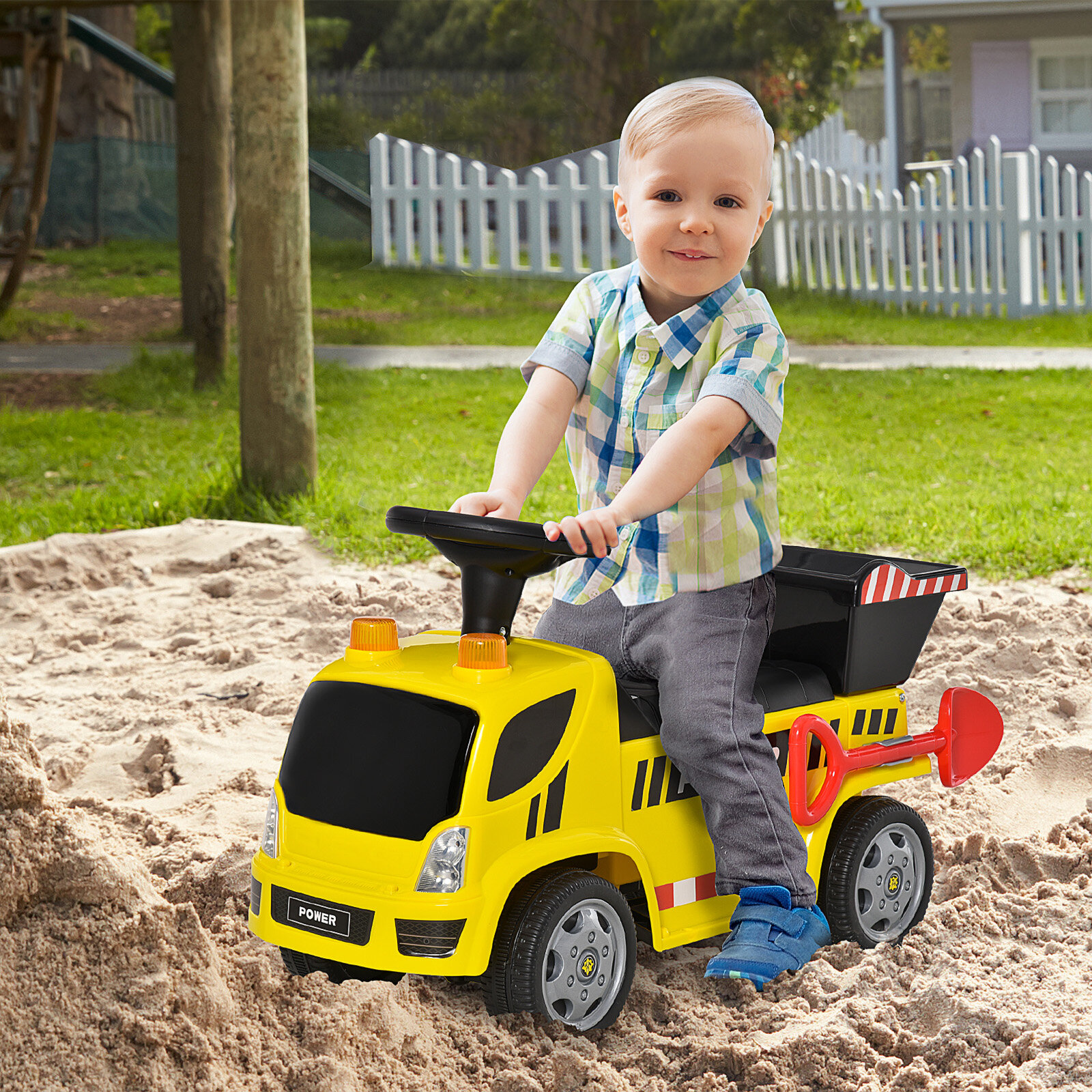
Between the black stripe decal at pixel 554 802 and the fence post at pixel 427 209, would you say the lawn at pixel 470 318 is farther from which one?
the black stripe decal at pixel 554 802

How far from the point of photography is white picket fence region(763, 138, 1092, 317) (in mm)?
10328

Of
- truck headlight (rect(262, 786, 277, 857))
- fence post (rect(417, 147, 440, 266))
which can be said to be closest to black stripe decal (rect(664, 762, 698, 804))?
truck headlight (rect(262, 786, 277, 857))

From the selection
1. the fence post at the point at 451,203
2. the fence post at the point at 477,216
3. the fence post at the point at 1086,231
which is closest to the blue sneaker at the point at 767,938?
the fence post at the point at 451,203

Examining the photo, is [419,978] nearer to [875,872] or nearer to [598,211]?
[875,872]

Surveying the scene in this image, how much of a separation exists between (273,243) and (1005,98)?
7.29 metres

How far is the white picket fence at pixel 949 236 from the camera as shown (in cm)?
1033

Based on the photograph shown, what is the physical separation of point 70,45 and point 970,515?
1634cm

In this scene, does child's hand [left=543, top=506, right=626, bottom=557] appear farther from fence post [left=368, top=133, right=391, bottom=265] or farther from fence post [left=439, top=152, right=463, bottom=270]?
fence post [left=439, top=152, right=463, bottom=270]

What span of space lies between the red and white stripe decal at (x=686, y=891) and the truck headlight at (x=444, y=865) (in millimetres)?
415

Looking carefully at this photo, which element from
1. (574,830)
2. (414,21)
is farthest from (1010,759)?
(414,21)

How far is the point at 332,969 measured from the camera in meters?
2.00

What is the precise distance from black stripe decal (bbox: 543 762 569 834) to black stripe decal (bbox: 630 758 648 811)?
0.16m

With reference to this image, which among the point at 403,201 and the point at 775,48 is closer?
the point at 403,201

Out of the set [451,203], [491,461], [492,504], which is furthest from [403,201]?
[492,504]
